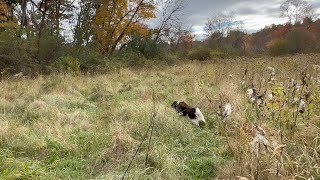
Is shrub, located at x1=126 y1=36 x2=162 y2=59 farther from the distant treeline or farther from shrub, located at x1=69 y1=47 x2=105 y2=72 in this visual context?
shrub, located at x1=69 y1=47 x2=105 y2=72

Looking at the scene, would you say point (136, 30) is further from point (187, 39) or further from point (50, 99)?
point (187, 39)

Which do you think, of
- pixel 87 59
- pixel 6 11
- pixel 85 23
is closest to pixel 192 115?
pixel 87 59

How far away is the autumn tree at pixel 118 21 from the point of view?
65.2 ft

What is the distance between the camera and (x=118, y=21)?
20438mm

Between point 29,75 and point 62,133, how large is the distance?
9.06 m

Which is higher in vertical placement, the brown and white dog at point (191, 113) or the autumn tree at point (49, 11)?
the autumn tree at point (49, 11)

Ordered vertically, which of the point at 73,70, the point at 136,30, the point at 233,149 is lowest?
the point at 233,149

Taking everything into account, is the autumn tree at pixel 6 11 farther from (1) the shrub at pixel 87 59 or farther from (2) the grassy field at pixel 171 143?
(2) the grassy field at pixel 171 143

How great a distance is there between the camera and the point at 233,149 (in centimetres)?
345

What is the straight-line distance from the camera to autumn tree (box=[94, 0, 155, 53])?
65.2 feet

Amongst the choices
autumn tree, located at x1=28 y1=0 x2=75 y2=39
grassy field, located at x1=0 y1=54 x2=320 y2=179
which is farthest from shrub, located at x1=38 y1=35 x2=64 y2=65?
grassy field, located at x1=0 y1=54 x2=320 y2=179

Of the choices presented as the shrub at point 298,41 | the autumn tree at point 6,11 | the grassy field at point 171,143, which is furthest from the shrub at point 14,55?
the shrub at point 298,41

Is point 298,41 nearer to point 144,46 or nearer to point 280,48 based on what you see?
point 280,48

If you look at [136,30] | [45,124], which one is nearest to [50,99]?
[45,124]
